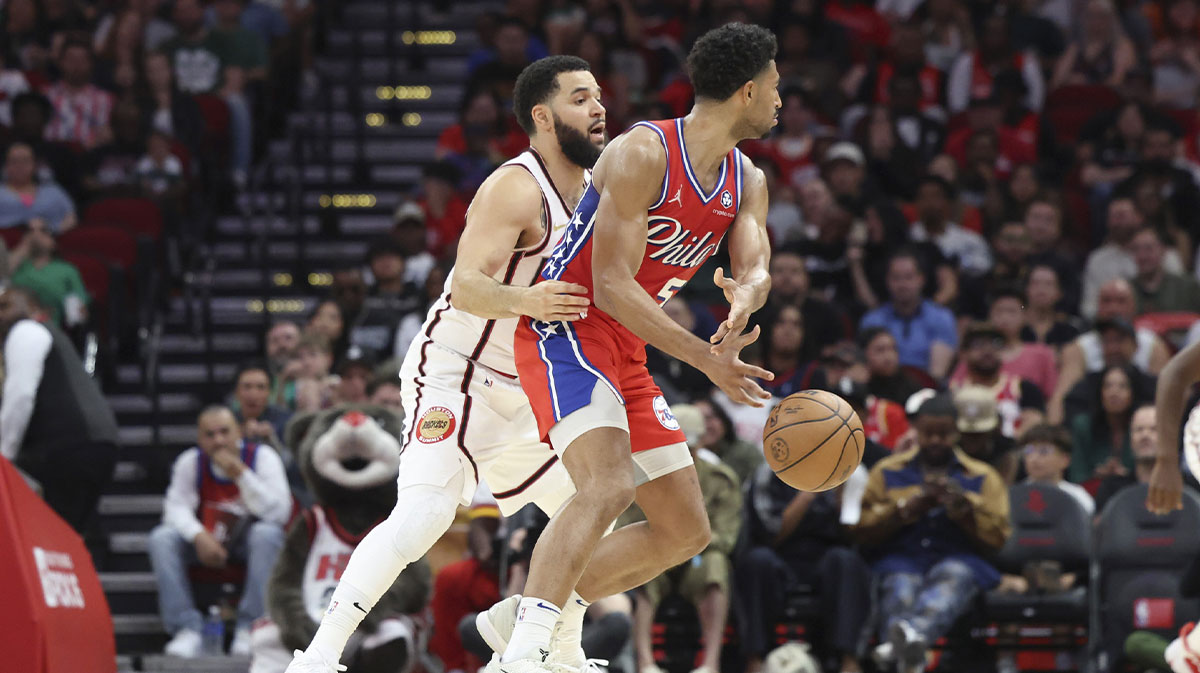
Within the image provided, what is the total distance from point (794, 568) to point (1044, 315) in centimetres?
317

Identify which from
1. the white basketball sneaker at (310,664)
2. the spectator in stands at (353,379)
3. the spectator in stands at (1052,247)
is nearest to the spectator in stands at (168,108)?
the spectator in stands at (353,379)

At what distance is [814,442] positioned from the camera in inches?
223

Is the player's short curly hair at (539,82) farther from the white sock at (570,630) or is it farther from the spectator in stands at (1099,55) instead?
the spectator in stands at (1099,55)

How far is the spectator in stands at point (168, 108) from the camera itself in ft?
46.2

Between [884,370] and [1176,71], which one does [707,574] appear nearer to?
[884,370]

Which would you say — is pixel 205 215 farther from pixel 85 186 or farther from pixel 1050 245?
pixel 1050 245

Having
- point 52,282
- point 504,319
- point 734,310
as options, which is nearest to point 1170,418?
point 734,310

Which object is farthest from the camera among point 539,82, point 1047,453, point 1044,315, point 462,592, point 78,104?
point 78,104

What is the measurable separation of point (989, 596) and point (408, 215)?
5490mm

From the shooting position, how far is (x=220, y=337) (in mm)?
13242

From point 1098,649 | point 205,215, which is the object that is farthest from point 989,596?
point 205,215

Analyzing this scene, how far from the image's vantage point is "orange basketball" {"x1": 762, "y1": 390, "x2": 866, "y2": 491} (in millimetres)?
5660

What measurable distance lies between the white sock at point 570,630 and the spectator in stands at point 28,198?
8.22 m

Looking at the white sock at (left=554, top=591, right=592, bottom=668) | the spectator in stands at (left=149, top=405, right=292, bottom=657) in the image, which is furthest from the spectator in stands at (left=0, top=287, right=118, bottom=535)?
the white sock at (left=554, top=591, right=592, bottom=668)
